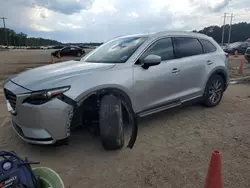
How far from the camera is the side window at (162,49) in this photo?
12.4 feet

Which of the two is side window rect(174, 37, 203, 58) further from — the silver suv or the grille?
the grille

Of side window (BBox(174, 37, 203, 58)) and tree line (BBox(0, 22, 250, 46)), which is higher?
tree line (BBox(0, 22, 250, 46))

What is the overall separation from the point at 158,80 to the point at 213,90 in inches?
72.9

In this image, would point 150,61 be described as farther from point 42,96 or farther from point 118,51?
point 42,96

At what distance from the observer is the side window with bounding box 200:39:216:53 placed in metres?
4.82

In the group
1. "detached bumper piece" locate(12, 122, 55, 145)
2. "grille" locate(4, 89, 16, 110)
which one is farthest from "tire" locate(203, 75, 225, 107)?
"grille" locate(4, 89, 16, 110)

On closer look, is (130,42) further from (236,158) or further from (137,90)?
(236,158)

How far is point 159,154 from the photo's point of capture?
3188 mm

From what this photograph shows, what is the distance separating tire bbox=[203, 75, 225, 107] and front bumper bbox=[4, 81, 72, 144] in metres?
3.12

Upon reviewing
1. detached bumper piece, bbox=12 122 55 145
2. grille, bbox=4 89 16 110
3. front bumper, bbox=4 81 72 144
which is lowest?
detached bumper piece, bbox=12 122 55 145

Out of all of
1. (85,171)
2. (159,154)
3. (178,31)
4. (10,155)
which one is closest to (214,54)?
(178,31)

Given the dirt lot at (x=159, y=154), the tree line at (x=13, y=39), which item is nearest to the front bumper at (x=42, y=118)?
the dirt lot at (x=159, y=154)

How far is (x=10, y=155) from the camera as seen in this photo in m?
1.87

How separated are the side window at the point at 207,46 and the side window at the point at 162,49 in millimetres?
1070
